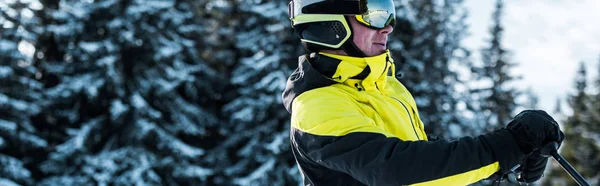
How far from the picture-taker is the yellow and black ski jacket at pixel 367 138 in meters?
2.18

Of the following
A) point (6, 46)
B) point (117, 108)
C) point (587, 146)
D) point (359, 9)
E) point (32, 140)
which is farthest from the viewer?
point (587, 146)

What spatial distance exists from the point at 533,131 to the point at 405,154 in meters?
0.42

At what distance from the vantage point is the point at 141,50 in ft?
63.1

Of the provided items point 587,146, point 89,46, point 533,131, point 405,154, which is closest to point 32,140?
point 89,46

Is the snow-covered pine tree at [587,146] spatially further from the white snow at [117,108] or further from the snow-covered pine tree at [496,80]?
the white snow at [117,108]

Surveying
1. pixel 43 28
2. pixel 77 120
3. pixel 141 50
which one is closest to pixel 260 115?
pixel 141 50

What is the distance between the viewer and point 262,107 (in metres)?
20.1

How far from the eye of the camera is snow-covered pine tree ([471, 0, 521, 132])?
24.4m

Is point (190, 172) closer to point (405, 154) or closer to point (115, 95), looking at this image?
point (115, 95)

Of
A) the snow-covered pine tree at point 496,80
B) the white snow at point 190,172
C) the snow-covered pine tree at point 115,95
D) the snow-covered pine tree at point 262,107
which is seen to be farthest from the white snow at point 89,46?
the snow-covered pine tree at point 496,80

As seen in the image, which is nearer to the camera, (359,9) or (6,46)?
(359,9)

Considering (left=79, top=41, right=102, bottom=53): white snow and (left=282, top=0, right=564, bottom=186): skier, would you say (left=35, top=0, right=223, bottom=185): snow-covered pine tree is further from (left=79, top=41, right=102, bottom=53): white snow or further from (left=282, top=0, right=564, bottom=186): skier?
(left=282, top=0, right=564, bottom=186): skier

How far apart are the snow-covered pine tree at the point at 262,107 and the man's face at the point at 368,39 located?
53.5 ft

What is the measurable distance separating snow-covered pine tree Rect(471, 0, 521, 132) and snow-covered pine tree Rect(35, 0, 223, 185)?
10783mm
